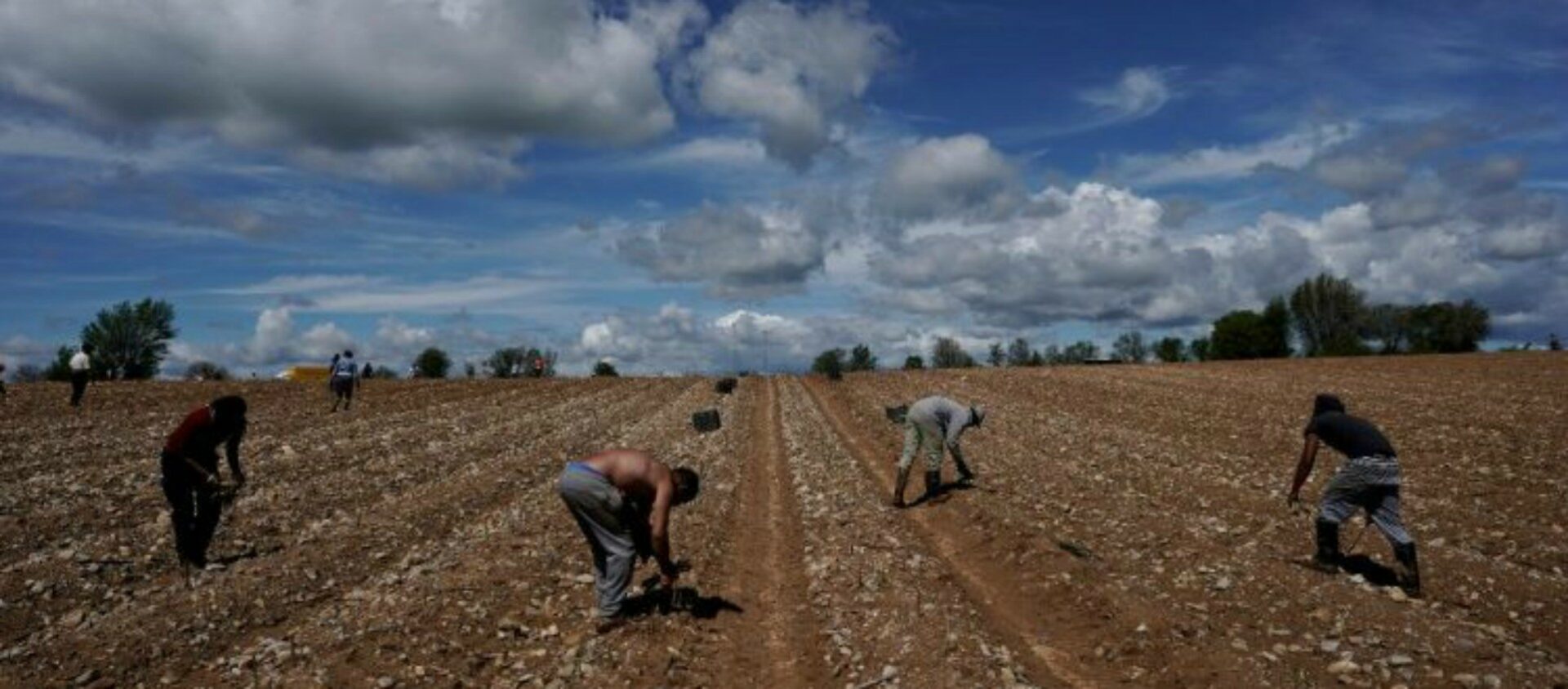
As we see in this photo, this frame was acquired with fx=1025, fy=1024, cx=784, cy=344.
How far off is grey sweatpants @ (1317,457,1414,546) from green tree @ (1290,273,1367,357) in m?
127

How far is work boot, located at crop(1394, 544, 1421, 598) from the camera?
40.8 feet

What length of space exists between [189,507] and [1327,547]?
15249mm

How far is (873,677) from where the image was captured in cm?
1028

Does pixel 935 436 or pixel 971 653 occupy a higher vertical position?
pixel 935 436

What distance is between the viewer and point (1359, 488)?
1292cm

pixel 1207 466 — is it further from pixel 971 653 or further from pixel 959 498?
pixel 971 653

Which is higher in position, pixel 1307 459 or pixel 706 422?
pixel 1307 459

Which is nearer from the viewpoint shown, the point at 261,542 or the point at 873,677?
the point at 873,677

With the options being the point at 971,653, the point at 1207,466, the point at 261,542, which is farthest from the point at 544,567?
the point at 1207,466

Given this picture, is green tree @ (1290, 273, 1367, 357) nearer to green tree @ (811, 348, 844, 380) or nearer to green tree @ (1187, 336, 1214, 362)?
green tree @ (1187, 336, 1214, 362)

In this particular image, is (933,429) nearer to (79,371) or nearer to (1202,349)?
(79,371)

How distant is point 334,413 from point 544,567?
106 feet

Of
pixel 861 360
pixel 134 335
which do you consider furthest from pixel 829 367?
pixel 134 335

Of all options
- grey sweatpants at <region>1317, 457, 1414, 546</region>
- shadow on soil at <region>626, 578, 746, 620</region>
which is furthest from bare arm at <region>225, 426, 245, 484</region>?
grey sweatpants at <region>1317, 457, 1414, 546</region>
